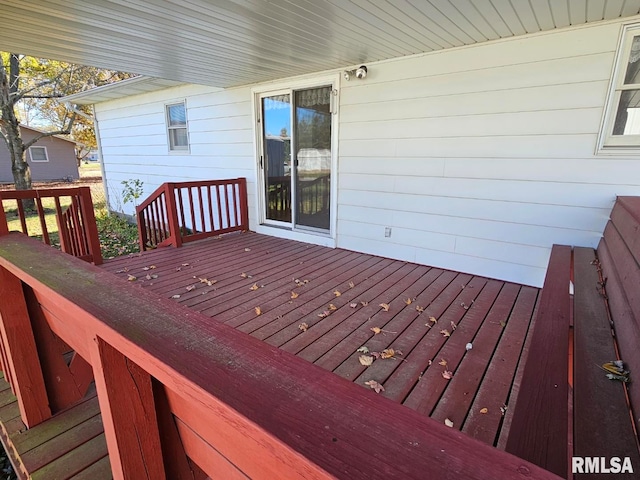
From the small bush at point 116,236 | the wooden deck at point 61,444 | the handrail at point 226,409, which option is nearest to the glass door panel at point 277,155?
the small bush at point 116,236

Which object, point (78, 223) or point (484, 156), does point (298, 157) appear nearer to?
point (484, 156)

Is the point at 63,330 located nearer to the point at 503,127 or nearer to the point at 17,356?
the point at 17,356

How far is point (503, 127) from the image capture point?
3.04 m

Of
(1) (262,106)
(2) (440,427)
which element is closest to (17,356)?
(2) (440,427)

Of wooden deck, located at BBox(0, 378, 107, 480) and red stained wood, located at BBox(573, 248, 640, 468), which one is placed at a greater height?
red stained wood, located at BBox(573, 248, 640, 468)

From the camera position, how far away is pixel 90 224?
347 centimetres

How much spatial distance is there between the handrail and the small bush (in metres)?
5.19

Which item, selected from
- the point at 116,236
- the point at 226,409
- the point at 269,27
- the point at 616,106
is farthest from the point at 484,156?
the point at 116,236

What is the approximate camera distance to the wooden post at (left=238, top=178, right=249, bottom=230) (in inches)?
203

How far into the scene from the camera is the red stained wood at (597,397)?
858 mm

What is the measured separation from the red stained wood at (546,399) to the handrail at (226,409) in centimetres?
55

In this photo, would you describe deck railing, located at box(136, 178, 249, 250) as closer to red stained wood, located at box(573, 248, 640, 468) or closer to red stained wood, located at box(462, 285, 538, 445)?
red stained wood, located at box(462, 285, 538, 445)

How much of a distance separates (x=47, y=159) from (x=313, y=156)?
2095 cm

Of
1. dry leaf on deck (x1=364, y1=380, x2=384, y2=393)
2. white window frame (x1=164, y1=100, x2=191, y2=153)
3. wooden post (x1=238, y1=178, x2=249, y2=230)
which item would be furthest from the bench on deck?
white window frame (x1=164, y1=100, x2=191, y2=153)
